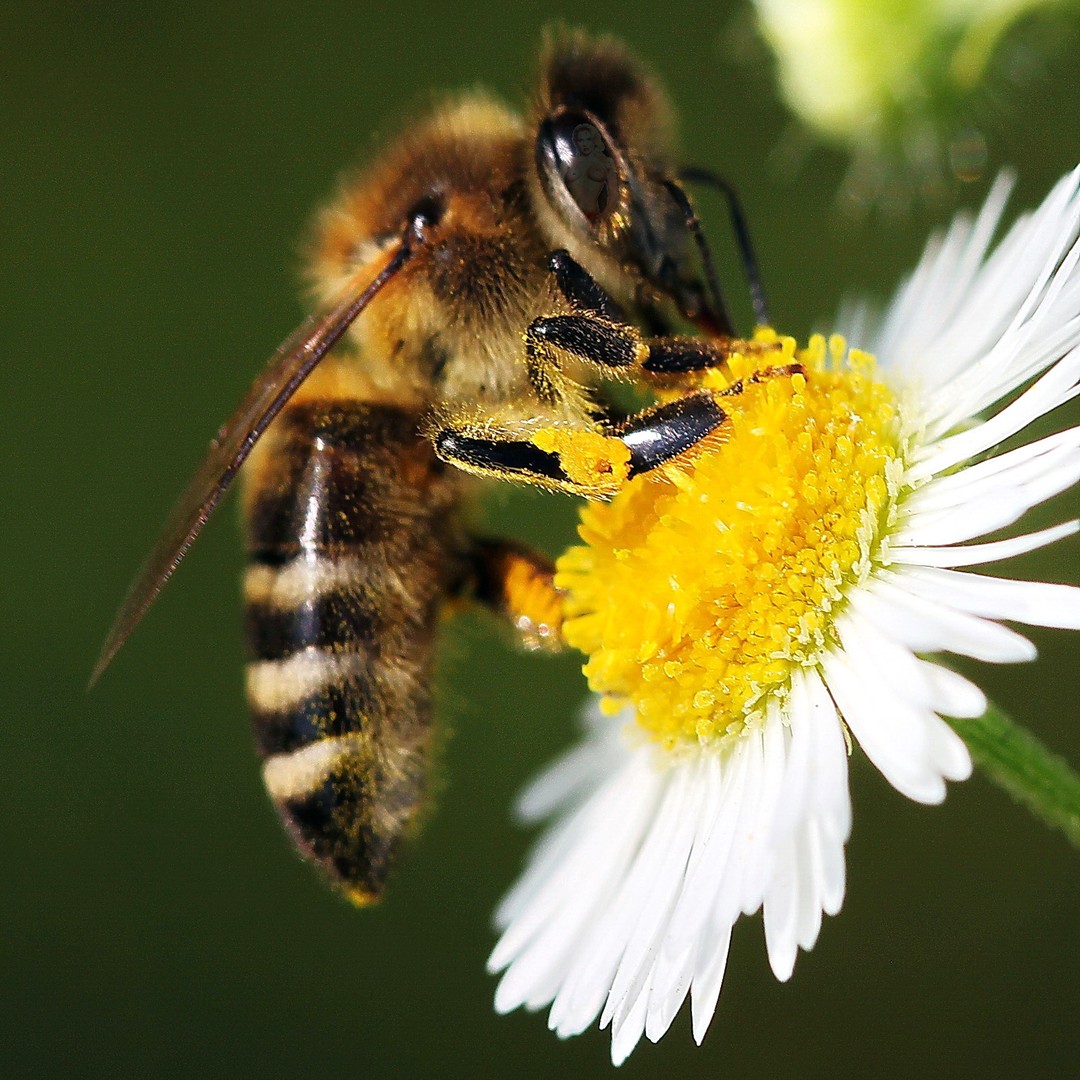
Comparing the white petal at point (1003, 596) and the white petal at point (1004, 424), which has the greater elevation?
the white petal at point (1004, 424)

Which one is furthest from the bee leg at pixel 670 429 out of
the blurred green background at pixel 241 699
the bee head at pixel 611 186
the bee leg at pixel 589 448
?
the blurred green background at pixel 241 699

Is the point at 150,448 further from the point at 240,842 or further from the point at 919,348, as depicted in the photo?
the point at 919,348

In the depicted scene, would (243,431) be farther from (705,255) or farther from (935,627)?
(935,627)

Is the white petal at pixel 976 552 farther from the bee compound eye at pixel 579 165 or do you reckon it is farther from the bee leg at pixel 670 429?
the bee compound eye at pixel 579 165

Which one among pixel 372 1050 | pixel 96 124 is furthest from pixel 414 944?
pixel 96 124

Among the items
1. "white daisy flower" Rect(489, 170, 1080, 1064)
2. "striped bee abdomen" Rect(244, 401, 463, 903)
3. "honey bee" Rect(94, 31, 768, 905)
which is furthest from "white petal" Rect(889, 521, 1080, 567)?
"striped bee abdomen" Rect(244, 401, 463, 903)

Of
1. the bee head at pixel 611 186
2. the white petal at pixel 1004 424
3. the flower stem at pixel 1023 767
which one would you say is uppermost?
the bee head at pixel 611 186
